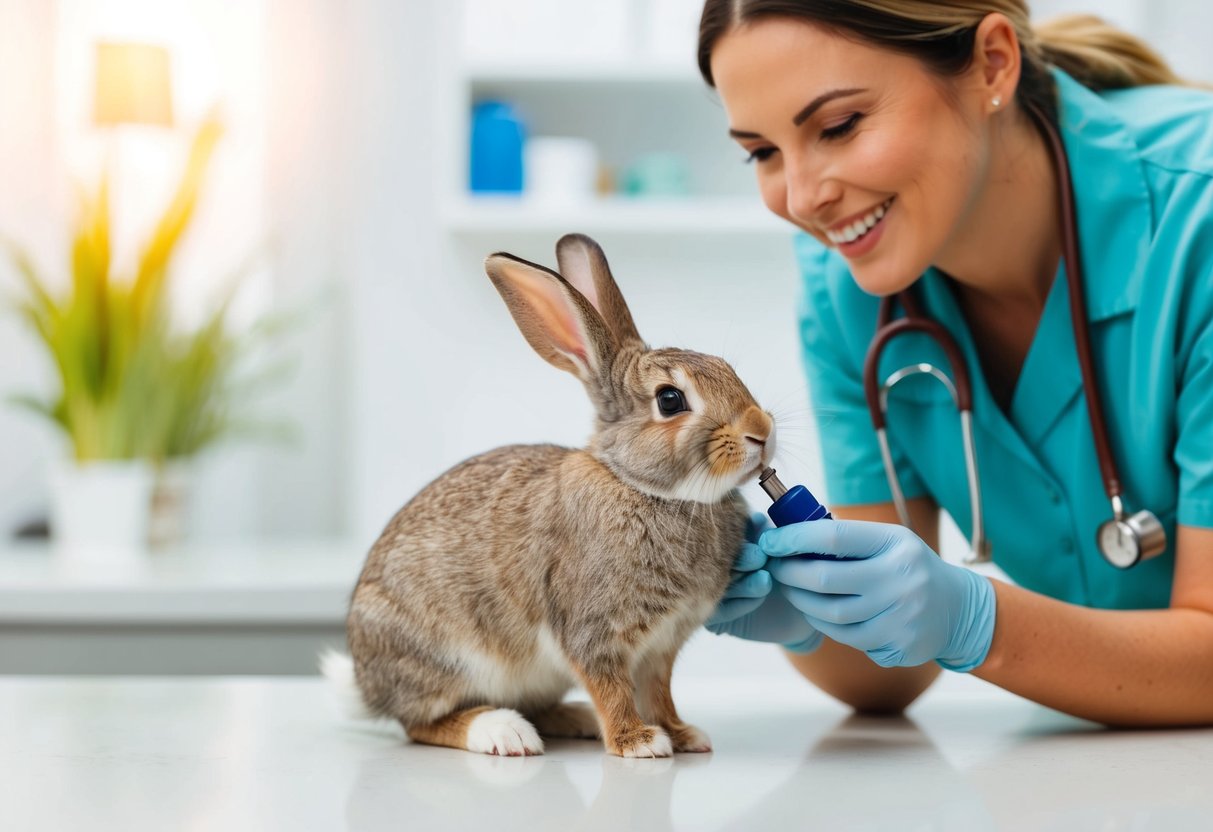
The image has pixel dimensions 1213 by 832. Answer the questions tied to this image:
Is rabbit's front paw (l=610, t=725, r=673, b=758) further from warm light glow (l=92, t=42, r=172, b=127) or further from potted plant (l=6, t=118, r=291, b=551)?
warm light glow (l=92, t=42, r=172, b=127)

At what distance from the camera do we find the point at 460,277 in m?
2.83

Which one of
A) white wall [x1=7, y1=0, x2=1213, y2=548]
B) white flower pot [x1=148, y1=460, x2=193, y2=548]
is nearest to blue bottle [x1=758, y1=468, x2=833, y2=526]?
white wall [x1=7, y1=0, x2=1213, y2=548]

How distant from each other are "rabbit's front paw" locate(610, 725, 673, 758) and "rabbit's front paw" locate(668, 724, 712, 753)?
0.16 ft

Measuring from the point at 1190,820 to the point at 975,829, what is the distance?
0.54ft

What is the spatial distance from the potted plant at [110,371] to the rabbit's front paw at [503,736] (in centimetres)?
183

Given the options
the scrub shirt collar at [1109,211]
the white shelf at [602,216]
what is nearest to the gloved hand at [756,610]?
the scrub shirt collar at [1109,211]

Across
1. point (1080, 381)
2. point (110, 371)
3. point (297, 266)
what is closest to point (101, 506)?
point (110, 371)

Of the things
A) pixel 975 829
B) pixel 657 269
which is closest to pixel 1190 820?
pixel 975 829

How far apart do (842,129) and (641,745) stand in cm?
66

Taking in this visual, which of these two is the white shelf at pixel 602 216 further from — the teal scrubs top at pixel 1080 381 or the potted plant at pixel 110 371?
the teal scrubs top at pixel 1080 381

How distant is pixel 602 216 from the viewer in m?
2.66

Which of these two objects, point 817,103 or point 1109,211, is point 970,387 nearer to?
point 1109,211

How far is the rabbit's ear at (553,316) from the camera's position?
107cm

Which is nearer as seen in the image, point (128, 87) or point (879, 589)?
point (879, 589)
